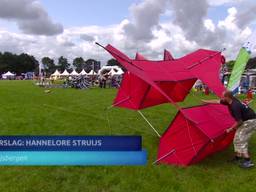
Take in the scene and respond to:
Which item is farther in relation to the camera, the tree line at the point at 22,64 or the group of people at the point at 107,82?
the tree line at the point at 22,64

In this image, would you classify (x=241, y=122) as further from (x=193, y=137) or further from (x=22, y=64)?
(x=22, y=64)

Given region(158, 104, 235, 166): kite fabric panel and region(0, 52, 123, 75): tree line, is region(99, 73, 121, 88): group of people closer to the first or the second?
region(158, 104, 235, 166): kite fabric panel

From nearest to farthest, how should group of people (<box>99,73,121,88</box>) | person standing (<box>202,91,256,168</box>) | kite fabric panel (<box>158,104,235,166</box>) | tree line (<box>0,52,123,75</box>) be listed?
person standing (<box>202,91,256,168</box>) < kite fabric panel (<box>158,104,235,166</box>) < group of people (<box>99,73,121,88</box>) < tree line (<box>0,52,123,75</box>)

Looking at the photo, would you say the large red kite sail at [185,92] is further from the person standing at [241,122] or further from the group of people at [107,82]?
the group of people at [107,82]

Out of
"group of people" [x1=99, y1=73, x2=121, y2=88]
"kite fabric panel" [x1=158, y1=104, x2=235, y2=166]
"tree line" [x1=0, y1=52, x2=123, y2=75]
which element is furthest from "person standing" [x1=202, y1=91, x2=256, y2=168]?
"tree line" [x1=0, y1=52, x2=123, y2=75]

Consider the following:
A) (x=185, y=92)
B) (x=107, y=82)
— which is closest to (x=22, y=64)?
(x=107, y=82)

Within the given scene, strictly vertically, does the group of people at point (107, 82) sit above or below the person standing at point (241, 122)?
above

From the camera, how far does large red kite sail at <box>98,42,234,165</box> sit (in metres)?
6.58

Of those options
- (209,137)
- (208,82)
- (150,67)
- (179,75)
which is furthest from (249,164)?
(150,67)

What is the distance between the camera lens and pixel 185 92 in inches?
381

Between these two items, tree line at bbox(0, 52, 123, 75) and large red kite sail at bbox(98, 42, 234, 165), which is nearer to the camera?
large red kite sail at bbox(98, 42, 234, 165)

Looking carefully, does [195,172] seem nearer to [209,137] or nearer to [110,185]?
[209,137]

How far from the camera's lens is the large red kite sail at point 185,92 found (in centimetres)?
658

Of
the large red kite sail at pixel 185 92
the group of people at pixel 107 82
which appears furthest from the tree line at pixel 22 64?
the large red kite sail at pixel 185 92
